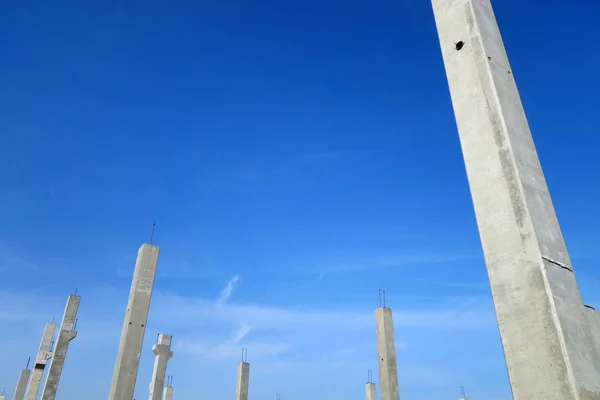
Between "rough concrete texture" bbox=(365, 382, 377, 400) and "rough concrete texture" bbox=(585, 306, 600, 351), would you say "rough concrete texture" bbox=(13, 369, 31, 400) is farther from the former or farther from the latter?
"rough concrete texture" bbox=(585, 306, 600, 351)

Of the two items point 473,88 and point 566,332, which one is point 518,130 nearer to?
point 473,88

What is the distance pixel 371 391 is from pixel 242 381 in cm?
642

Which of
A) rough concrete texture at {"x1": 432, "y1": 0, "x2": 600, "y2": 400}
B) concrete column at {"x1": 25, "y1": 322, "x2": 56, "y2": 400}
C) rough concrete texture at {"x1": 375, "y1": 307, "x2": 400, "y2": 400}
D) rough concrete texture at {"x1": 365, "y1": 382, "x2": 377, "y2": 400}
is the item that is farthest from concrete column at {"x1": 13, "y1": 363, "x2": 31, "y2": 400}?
rough concrete texture at {"x1": 432, "y1": 0, "x2": 600, "y2": 400}

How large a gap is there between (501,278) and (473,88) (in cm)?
164

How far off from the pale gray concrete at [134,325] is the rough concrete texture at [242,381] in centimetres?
960

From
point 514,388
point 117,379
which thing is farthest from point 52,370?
point 514,388

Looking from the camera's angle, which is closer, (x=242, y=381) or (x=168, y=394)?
(x=242, y=381)

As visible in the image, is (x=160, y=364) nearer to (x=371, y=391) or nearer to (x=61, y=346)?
(x=61, y=346)

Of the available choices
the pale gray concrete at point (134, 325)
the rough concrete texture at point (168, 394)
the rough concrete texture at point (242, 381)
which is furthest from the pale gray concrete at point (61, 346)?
the rough concrete texture at point (168, 394)

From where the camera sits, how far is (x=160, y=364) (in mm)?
11055

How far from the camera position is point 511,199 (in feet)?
10.2

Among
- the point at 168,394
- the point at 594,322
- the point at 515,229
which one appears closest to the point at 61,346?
the point at 168,394

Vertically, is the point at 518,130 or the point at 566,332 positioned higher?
the point at 518,130

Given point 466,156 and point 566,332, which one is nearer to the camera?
point 566,332
